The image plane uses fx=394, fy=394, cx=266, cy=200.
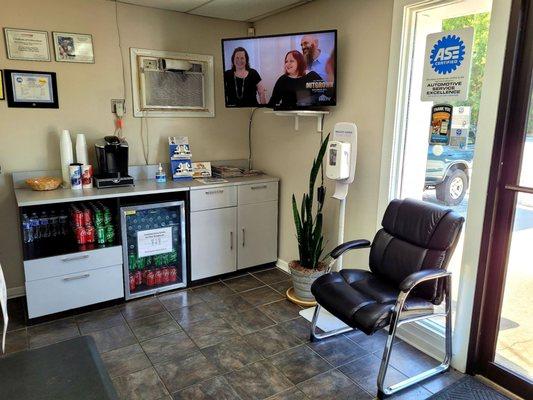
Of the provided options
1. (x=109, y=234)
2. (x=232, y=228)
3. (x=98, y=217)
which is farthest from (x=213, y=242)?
(x=98, y=217)

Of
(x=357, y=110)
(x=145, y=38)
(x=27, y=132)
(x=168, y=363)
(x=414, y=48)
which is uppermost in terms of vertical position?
(x=145, y=38)

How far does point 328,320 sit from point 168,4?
2.82m

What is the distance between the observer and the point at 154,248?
3.20 meters

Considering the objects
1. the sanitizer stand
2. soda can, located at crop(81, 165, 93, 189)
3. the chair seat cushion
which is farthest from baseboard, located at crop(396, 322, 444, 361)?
soda can, located at crop(81, 165, 93, 189)

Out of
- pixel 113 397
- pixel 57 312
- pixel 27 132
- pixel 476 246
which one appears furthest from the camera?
pixel 27 132

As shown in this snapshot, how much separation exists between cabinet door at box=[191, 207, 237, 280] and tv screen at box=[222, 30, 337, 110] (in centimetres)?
98

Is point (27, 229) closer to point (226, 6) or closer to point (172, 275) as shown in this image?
point (172, 275)

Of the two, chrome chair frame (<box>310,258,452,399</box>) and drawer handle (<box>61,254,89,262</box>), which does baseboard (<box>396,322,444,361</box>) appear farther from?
drawer handle (<box>61,254,89,262</box>)

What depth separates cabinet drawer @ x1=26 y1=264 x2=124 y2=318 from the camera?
2.70 meters

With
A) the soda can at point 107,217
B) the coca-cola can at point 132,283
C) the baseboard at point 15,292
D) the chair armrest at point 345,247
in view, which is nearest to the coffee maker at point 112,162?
the soda can at point 107,217

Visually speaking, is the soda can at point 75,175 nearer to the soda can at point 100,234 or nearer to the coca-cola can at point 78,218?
the coca-cola can at point 78,218

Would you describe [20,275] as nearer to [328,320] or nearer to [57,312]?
[57,312]

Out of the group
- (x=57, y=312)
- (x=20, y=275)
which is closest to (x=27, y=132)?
(x=20, y=275)

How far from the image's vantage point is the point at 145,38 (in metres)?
3.39
